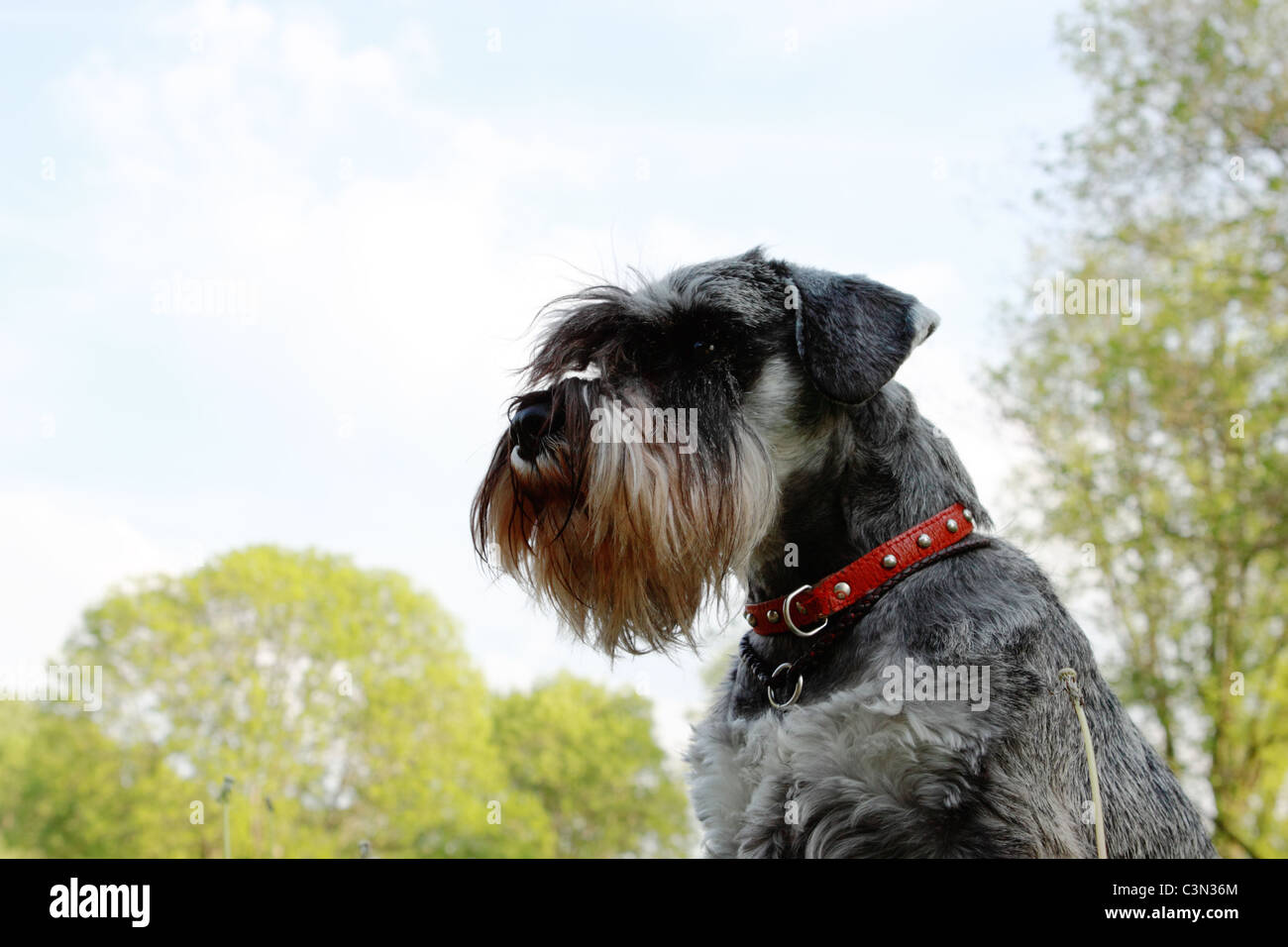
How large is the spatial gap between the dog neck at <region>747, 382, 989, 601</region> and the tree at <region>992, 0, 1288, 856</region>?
1321 cm

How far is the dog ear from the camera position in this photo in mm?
3748

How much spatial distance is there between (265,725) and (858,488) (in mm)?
24603

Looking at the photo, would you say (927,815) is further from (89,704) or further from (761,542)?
(89,704)

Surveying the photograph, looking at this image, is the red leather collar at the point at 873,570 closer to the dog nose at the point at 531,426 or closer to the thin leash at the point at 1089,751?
the thin leash at the point at 1089,751

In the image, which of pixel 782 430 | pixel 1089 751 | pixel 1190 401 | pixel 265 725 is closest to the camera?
pixel 1089 751

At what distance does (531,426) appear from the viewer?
12.7 feet

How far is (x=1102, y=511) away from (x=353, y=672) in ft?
60.7

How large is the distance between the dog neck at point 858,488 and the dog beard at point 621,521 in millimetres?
133

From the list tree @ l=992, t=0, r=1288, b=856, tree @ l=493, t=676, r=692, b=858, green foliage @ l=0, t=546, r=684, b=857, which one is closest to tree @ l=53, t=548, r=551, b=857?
green foliage @ l=0, t=546, r=684, b=857

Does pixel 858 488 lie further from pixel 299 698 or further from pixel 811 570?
pixel 299 698

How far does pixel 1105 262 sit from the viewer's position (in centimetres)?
1697

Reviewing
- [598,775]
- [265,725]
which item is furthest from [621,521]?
[598,775]

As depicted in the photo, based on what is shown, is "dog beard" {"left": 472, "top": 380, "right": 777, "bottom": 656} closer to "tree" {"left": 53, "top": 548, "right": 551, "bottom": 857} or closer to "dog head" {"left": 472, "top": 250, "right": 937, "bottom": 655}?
"dog head" {"left": 472, "top": 250, "right": 937, "bottom": 655}
